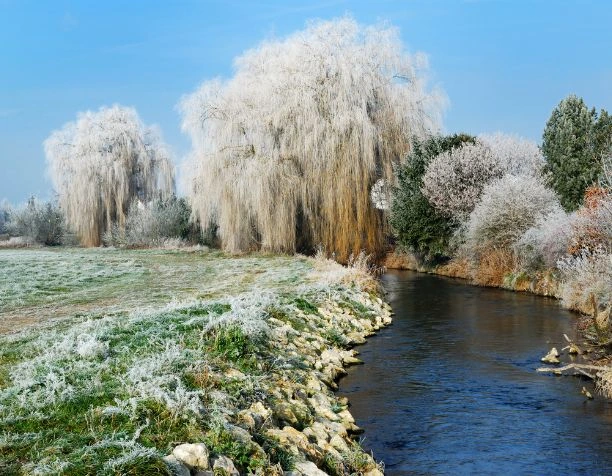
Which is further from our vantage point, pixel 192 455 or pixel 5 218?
pixel 5 218

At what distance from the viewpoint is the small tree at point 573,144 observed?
3453cm

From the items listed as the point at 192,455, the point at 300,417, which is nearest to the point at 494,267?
the point at 300,417

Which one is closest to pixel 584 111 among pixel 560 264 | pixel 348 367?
pixel 560 264

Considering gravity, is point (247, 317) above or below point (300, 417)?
above

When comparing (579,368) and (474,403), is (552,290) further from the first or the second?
(474,403)

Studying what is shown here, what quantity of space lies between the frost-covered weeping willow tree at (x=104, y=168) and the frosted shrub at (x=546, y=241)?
93.6 ft

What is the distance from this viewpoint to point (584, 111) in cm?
3678

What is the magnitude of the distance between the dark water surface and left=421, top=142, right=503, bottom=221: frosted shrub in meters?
11.5

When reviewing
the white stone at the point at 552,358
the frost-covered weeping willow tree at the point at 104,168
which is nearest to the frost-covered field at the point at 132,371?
the white stone at the point at 552,358

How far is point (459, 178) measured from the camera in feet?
93.2

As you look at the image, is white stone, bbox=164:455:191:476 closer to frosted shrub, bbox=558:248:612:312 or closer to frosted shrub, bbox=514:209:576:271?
frosted shrub, bbox=558:248:612:312

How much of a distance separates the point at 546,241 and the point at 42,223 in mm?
40418

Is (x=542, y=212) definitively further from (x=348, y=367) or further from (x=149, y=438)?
(x=149, y=438)

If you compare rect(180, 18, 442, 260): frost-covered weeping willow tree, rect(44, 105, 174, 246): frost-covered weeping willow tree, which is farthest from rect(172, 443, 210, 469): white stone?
rect(44, 105, 174, 246): frost-covered weeping willow tree
